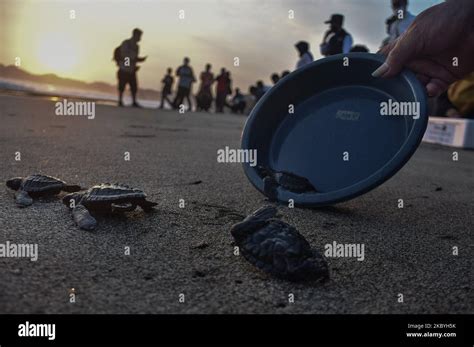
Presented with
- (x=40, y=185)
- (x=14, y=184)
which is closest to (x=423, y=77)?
(x=40, y=185)

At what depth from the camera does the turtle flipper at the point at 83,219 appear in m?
1.46

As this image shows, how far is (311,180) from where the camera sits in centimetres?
200

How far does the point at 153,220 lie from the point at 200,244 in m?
0.29

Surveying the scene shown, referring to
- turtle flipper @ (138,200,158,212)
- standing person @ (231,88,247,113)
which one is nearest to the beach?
turtle flipper @ (138,200,158,212)

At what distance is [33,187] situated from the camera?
69.4 inches

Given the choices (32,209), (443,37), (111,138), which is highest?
(443,37)

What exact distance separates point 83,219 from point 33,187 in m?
0.43

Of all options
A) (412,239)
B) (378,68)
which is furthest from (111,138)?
(412,239)

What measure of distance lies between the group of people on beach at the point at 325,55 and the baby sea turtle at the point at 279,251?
3.33ft

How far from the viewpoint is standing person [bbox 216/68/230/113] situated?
17.9m

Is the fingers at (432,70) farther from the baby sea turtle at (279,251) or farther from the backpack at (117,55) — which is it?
the backpack at (117,55)
